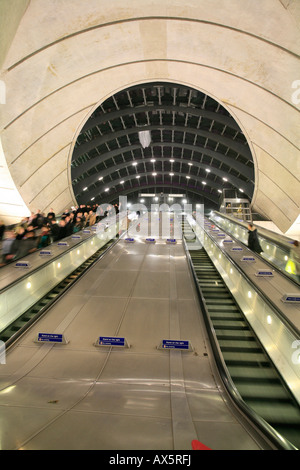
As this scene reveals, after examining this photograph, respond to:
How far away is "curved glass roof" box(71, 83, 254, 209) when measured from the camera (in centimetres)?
2336

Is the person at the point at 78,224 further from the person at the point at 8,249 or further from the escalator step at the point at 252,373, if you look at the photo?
the escalator step at the point at 252,373

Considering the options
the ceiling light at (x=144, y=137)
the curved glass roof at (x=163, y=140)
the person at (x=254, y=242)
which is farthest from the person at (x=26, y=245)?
the ceiling light at (x=144, y=137)

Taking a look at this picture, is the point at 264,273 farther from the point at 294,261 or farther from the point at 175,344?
the point at 175,344

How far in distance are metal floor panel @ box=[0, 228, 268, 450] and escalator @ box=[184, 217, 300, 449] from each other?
666 mm

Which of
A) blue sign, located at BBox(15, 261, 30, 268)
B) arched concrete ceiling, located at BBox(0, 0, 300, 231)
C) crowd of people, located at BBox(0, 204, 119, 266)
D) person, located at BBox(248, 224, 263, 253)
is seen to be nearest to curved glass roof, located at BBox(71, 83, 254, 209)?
arched concrete ceiling, located at BBox(0, 0, 300, 231)

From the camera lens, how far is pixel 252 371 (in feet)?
12.4

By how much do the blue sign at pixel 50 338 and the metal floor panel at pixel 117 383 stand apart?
9 cm

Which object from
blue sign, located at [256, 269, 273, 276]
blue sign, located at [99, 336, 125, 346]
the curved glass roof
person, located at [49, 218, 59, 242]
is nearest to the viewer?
blue sign, located at [99, 336, 125, 346]

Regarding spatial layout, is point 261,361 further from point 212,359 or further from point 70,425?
point 70,425

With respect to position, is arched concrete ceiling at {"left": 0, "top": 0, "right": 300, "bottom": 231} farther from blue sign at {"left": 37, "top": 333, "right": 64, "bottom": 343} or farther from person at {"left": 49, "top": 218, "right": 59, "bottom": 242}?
blue sign at {"left": 37, "top": 333, "right": 64, "bottom": 343}

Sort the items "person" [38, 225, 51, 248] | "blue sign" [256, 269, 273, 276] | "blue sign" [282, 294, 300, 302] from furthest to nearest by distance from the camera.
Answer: "person" [38, 225, 51, 248], "blue sign" [256, 269, 273, 276], "blue sign" [282, 294, 300, 302]

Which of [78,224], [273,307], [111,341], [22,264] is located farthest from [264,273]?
[78,224]

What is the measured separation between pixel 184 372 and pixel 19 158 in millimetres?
15896
